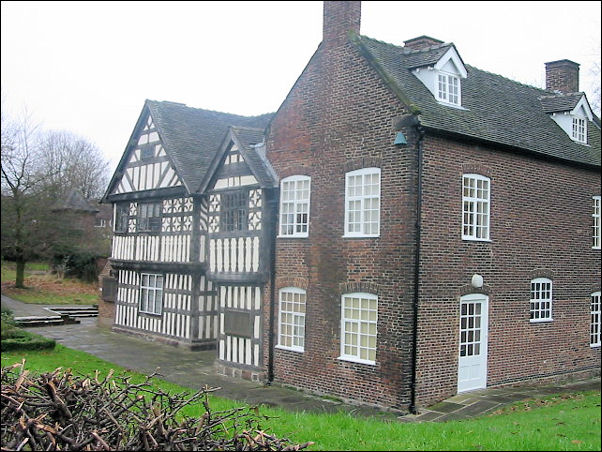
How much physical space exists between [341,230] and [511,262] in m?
4.84

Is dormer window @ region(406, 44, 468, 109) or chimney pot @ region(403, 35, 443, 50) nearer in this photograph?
dormer window @ region(406, 44, 468, 109)

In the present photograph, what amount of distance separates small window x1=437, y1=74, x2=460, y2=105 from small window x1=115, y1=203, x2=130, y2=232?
15904 millimetres

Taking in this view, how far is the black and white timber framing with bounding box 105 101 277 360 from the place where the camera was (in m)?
18.6

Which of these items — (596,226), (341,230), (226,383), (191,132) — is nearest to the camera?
(341,230)

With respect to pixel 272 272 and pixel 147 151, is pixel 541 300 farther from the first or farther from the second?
pixel 147 151

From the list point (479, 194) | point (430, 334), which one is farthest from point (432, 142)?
point (430, 334)

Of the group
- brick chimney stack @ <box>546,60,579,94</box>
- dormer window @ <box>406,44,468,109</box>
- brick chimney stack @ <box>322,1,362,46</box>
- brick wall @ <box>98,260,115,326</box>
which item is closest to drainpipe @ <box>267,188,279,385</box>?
brick chimney stack @ <box>322,1,362,46</box>

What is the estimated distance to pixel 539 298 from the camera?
58.9 ft

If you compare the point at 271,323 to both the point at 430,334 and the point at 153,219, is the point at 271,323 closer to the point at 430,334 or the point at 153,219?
the point at 430,334

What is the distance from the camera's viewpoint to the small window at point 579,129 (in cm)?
2044

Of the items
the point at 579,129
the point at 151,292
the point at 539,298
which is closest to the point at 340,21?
the point at 579,129

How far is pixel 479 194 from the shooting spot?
53.4 feet

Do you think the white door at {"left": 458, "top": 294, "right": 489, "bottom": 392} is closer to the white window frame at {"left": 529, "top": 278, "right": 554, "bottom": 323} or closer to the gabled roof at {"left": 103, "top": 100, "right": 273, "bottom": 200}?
the white window frame at {"left": 529, "top": 278, "right": 554, "bottom": 323}

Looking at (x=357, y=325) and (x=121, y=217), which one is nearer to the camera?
(x=357, y=325)
